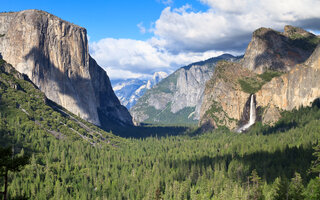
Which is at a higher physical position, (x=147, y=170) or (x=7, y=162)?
(x=7, y=162)

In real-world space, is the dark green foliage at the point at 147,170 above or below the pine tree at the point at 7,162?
below

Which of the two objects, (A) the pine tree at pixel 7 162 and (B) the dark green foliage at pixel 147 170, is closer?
(A) the pine tree at pixel 7 162

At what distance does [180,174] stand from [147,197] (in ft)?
133

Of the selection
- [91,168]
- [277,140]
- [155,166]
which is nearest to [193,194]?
[155,166]

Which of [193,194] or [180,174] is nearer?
[193,194]

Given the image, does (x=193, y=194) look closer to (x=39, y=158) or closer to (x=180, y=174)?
(x=180, y=174)

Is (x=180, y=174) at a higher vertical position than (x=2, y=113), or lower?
lower

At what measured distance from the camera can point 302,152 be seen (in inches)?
6334

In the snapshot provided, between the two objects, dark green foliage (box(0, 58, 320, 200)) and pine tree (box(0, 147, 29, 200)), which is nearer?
pine tree (box(0, 147, 29, 200))

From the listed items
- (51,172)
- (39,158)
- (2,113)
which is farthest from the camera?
(2,113)

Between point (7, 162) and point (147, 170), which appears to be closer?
point (7, 162)

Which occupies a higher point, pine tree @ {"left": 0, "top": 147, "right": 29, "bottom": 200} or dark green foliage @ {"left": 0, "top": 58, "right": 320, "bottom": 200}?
pine tree @ {"left": 0, "top": 147, "right": 29, "bottom": 200}

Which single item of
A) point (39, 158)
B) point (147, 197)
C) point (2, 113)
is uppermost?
point (2, 113)

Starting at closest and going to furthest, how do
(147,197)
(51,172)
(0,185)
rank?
1. (0,185)
2. (147,197)
3. (51,172)
